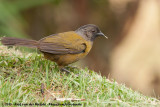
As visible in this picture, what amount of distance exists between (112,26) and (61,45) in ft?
23.8

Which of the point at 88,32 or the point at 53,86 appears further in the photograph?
the point at 88,32

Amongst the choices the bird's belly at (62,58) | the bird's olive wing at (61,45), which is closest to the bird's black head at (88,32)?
the bird's olive wing at (61,45)

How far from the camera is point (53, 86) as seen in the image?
16.9 feet

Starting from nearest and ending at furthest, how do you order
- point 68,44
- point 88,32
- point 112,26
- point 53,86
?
point 53,86 < point 68,44 < point 88,32 < point 112,26

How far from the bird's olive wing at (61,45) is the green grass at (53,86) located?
302mm

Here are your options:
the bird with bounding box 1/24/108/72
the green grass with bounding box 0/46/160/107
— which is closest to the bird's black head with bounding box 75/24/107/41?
the bird with bounding box 1/24/108/72

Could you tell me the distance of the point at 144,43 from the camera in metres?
11.0

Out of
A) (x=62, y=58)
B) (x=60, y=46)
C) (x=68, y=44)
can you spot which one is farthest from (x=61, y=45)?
(x=62, y=58)

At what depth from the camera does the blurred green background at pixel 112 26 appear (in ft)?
34.6

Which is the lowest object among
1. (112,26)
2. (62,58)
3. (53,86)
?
(53,86)

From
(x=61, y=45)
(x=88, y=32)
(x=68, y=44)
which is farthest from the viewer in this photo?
(x=88, y=32)

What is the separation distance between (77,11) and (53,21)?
43.0 inches

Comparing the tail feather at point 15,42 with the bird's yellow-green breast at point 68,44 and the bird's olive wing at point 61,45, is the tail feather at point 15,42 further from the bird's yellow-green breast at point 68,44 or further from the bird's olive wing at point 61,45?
the bird's yellow-green breast at point 68,44

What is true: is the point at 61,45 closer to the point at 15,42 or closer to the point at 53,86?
the point at 15,42
